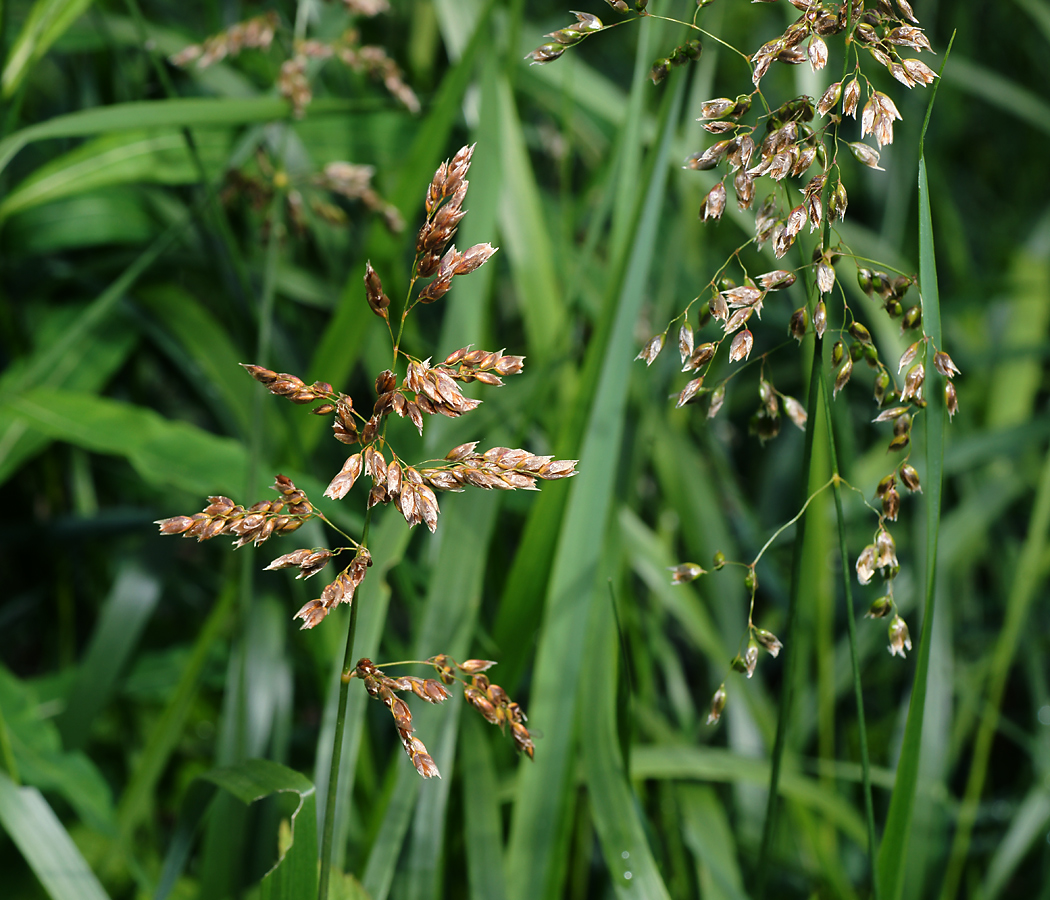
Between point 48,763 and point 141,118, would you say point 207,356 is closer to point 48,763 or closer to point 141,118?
point 141,118

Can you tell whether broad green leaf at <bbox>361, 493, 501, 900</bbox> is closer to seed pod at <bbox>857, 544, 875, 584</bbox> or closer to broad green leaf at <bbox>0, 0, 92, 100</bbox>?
seed pod at <bbox>857, 544, 875, 584</bbox>

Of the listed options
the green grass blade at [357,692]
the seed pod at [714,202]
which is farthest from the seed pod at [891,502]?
the green grass blade at [357,692]

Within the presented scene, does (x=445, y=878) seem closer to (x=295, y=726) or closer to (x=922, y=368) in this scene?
(x=295, y=726)

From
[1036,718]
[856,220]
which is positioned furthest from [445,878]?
[856,220]

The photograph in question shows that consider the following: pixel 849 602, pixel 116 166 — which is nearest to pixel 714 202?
pixel 849 602

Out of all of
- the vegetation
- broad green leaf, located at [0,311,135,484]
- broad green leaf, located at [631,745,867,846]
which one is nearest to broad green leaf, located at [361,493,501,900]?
the vegetation

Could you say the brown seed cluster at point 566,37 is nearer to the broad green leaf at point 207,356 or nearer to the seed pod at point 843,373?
the seed pod at point 843,373

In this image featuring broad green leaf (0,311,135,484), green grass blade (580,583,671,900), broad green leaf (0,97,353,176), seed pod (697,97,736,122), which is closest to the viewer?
seed pod (697,97,736,122)

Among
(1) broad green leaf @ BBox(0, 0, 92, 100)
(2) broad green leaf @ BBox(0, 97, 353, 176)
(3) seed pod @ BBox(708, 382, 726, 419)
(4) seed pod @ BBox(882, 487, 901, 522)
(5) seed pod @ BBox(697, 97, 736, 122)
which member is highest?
(1) broad green leaf @ BBox(0, 0, 92, 100)
